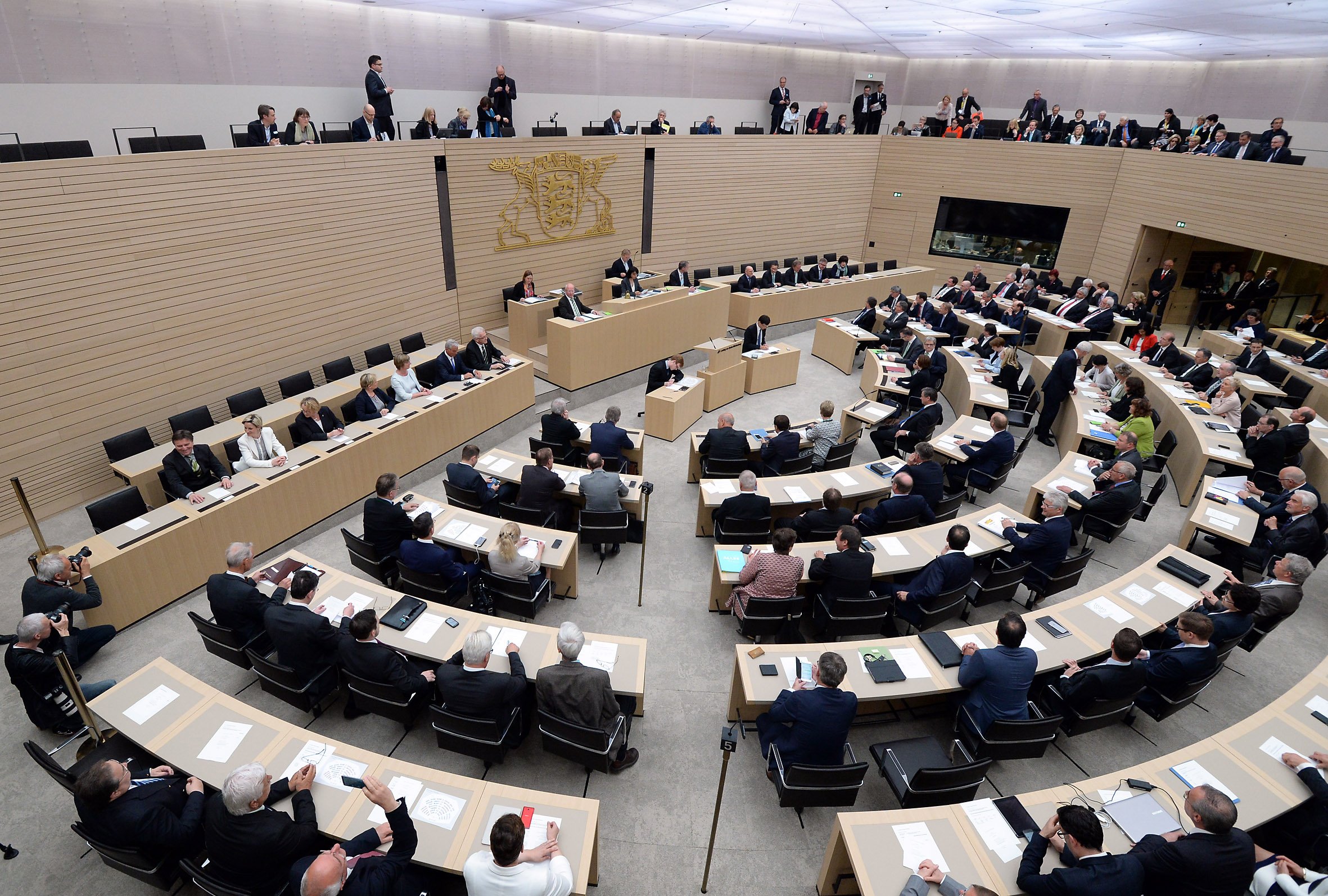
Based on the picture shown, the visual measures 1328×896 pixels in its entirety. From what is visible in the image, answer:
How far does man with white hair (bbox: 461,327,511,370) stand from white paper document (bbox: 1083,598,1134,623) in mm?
8385

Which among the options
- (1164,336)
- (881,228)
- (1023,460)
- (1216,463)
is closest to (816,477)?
(1023,460)

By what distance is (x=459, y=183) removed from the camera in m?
12.1

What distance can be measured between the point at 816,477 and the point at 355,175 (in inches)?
328

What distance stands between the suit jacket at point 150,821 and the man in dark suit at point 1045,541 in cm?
687

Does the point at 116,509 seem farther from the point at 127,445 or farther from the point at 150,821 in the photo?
the point at 150,821

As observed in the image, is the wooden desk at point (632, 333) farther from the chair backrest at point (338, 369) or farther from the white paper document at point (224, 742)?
the white paper document at point (224, 742)

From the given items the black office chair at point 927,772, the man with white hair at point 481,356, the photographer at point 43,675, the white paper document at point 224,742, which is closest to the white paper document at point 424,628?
the white paper document at point 224,742

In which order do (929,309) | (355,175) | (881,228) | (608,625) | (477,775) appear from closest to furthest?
(477,775), (608,625), (355,175), (929,309), (881,228)

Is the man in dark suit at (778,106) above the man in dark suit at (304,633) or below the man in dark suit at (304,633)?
above

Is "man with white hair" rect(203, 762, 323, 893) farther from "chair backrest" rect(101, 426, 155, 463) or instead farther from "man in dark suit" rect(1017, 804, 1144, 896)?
"chair backrest" rect(101, 426, 155, 463)

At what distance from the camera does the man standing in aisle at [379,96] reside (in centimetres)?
1095

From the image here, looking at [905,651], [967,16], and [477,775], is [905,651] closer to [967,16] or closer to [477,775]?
[477,775]

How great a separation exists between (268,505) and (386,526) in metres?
1.85

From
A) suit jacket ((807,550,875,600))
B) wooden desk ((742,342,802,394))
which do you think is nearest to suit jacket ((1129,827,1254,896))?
suit jacket ((807,550,875,600))
